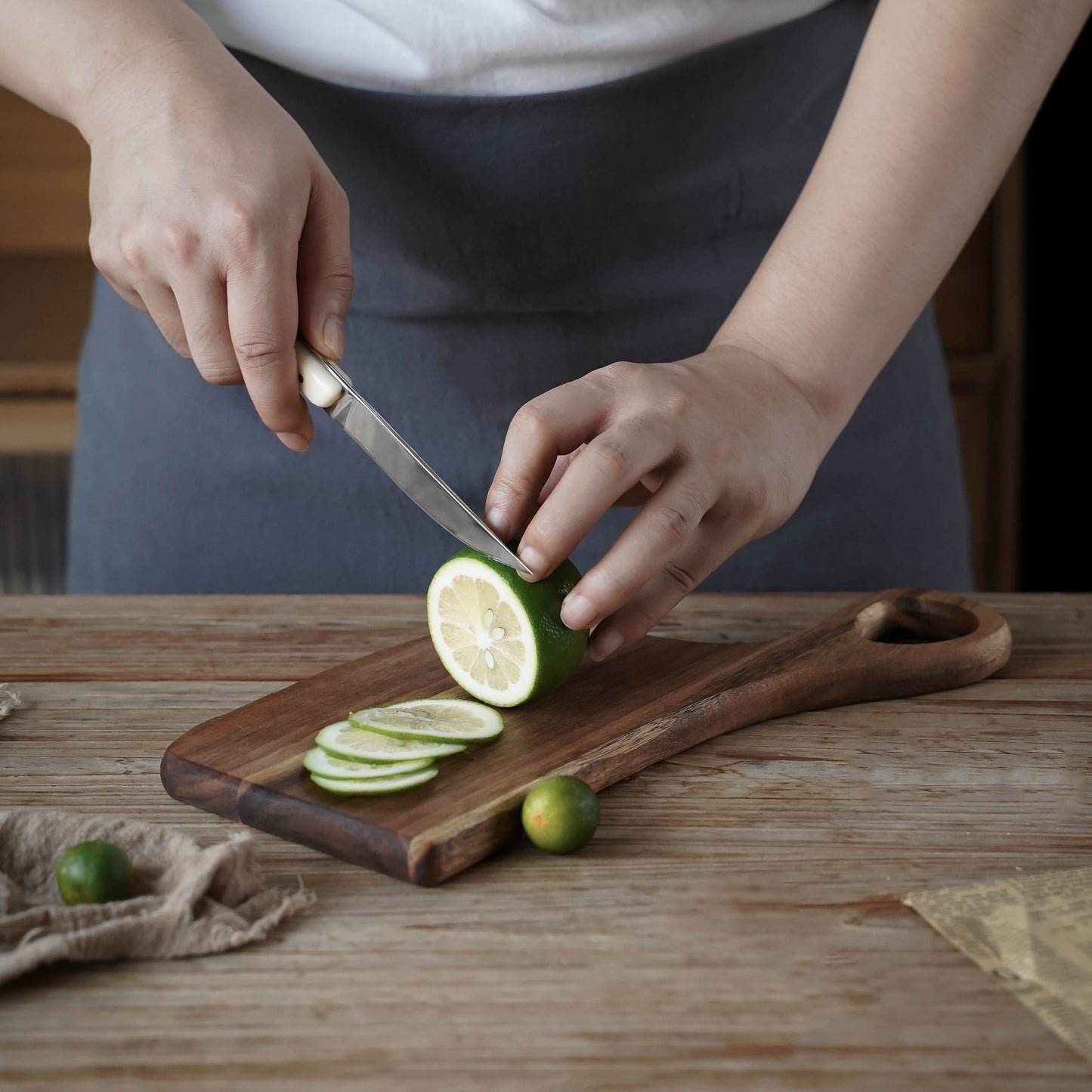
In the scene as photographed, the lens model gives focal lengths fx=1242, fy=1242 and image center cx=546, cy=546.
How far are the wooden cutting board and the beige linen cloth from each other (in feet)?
0.27

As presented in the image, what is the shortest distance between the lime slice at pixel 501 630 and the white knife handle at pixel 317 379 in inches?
7.9

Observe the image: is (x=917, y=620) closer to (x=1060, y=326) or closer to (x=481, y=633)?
(x=481, y=633)

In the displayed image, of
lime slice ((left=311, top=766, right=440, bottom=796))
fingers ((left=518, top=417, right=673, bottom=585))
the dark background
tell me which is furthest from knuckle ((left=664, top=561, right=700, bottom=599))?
the dark background

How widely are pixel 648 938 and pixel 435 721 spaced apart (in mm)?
339

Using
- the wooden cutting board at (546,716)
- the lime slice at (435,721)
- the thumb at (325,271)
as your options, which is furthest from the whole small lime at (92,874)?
the thumb at (325,271)

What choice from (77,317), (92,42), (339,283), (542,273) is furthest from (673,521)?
(77,317)

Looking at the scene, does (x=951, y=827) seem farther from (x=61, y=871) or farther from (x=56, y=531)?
(x=56, y=531)

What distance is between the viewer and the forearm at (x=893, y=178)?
125 centimetres

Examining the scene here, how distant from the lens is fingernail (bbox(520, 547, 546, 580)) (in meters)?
1.10

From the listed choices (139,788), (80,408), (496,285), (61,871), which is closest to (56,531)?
(80,408)

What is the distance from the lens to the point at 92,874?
85 cm

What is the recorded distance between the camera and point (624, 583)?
111 cm

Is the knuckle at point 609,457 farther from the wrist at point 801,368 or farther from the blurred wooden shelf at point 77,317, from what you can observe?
the blurred wooden shelf at point 77,317

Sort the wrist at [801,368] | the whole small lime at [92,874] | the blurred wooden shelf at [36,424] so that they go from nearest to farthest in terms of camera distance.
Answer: the whole small lime at [92,874]
the wrist at [801,368]
the blurred wooden shelf at [36,424]
